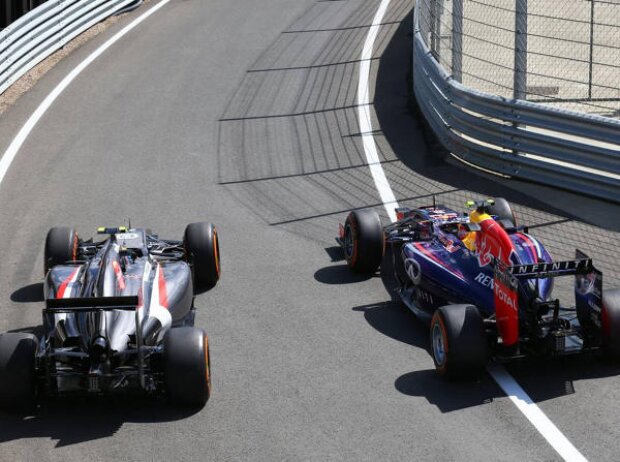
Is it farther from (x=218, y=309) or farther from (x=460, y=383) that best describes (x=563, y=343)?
(x=218, y=309)

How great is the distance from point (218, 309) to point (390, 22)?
12.7m

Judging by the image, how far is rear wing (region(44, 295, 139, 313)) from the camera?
8.70 m

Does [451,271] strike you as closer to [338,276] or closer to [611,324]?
[611,324]

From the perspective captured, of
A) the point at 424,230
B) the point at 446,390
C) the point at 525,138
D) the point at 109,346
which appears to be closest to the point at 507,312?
the point at 446,390

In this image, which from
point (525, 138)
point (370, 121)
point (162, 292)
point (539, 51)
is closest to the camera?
point (162, 292)

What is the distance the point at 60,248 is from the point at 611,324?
19.1 feet

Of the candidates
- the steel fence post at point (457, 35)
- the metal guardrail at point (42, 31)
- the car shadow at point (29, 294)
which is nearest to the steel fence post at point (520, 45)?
the steel fence post at point (457, 35)

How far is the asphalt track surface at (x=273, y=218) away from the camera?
27.7 feet

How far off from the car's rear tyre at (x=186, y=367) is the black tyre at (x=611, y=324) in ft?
11.4

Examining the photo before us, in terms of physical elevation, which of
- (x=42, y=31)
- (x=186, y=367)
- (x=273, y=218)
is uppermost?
(x=42, y=31)

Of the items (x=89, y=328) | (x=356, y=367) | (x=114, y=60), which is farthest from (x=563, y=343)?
(x=114, y=60)

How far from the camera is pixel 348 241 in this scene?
12070 millimetres

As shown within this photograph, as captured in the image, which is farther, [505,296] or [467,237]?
[467,237]

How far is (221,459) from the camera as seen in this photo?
8.09 metres
